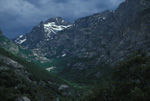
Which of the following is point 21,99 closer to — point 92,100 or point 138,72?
point 92,100

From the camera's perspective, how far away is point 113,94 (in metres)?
35.3

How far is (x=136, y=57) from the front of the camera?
38.6m

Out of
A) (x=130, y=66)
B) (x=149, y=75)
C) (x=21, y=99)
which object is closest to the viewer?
(x=149, y=75)

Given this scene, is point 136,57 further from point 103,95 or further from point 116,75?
point 103,95

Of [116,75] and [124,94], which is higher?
[116,75]

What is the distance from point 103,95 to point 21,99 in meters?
21.0

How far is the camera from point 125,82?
1426 inches

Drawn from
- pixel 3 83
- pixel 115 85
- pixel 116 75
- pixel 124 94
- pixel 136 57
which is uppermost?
pixel 3 83

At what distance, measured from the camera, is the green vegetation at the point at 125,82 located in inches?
1314

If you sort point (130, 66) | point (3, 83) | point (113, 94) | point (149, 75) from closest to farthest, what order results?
1. point (149, 75)
2. point (113, 94)
3. point (130, 66)
4. point (3, 83)

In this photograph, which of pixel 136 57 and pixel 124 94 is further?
pixel 136 57

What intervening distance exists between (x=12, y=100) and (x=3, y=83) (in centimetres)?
2321

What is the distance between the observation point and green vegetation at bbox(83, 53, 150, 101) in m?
33.4

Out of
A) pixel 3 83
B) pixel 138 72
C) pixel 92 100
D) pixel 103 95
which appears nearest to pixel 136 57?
pixel 138 72
